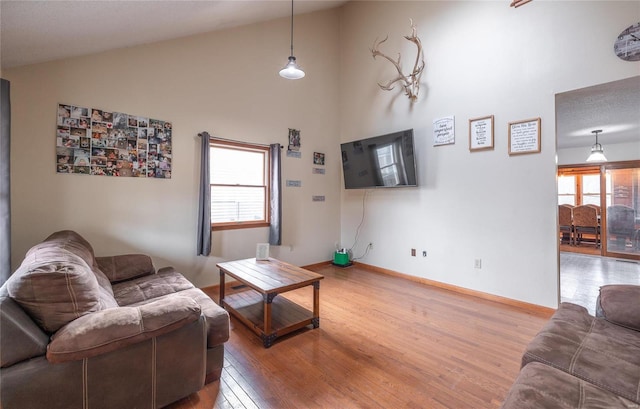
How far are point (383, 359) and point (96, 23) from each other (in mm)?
3453

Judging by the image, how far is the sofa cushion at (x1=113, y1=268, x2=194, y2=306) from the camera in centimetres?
218

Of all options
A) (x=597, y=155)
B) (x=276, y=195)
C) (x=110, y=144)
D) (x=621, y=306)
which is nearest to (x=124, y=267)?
(x=110, y=144)

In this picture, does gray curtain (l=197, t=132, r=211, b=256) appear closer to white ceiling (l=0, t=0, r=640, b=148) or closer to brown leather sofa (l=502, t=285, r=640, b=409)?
white ceiling (l=0, t=0, r=640, b=148)

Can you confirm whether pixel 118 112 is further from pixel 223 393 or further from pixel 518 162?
pixel 518 162

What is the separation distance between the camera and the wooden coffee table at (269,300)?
7.48 feet

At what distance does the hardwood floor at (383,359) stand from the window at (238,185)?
1544mm

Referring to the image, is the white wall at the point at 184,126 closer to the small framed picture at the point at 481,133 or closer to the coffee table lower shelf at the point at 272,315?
the coffee table lower shelf at the point at 272,315

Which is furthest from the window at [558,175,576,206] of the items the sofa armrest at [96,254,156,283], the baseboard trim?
the sofa armrest at [96,254,156,283]

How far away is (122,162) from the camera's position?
295 cm

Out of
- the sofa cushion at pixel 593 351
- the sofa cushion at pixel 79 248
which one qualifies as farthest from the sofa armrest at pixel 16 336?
the sofa cushion at pixel 593 351

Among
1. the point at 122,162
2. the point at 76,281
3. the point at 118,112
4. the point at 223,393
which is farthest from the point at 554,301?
the point at 118,112

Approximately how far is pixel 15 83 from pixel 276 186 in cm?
276

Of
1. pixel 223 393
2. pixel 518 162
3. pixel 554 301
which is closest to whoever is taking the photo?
pixel 223 393

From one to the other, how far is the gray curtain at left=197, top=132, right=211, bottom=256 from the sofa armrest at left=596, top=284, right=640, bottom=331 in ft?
12.0
